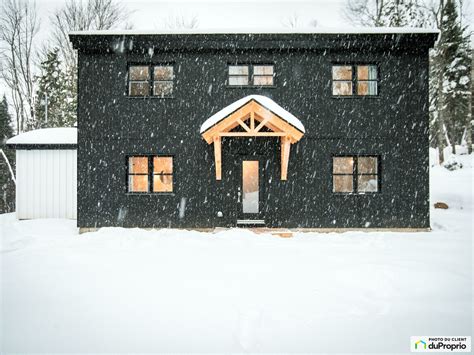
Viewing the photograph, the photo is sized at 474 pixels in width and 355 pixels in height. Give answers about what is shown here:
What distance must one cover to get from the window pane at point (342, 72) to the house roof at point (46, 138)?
9.97 metres

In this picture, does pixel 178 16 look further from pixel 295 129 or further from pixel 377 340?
pixel 377 340

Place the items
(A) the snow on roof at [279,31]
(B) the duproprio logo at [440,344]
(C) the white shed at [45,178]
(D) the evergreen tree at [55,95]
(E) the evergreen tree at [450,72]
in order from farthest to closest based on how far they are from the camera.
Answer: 1. (D) the evergreen tree at [55,95]
2. (E) the evergreen tree at [450,72]
3. (C) the white shed at [45,178]
4. (A) the snow on roof at [279,31]
5. (B) the duproprio logo at [440,344]

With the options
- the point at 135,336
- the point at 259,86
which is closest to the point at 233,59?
the point at 259,86

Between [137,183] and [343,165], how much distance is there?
6.84 meters

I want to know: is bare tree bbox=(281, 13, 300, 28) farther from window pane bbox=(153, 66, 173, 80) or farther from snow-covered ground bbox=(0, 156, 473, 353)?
snow-covered ground bbox=(0, 156, 473, 353)

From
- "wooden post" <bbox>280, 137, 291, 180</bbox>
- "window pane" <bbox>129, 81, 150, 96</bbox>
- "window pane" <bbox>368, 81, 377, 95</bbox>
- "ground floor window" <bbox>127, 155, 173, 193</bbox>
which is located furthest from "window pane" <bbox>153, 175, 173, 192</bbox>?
"window pane" <bbox>368, 81, 377, 95</bbox>

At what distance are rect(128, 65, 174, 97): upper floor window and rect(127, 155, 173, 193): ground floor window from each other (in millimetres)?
2143

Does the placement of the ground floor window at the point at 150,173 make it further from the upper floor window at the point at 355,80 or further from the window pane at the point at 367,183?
the window pane at the point at 367,183

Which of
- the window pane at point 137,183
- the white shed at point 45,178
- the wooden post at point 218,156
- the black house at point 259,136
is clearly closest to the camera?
the wooden post at point 218,156

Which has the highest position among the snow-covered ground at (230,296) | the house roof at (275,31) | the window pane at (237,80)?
the house roof at (275,31)

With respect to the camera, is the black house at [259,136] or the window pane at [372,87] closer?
the black house at [259,136]

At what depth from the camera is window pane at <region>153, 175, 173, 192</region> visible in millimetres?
10453

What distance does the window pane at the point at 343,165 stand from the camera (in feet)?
34.1

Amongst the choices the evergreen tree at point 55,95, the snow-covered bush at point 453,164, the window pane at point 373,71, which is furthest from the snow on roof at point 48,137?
the snow-covered bush at point 453,164
